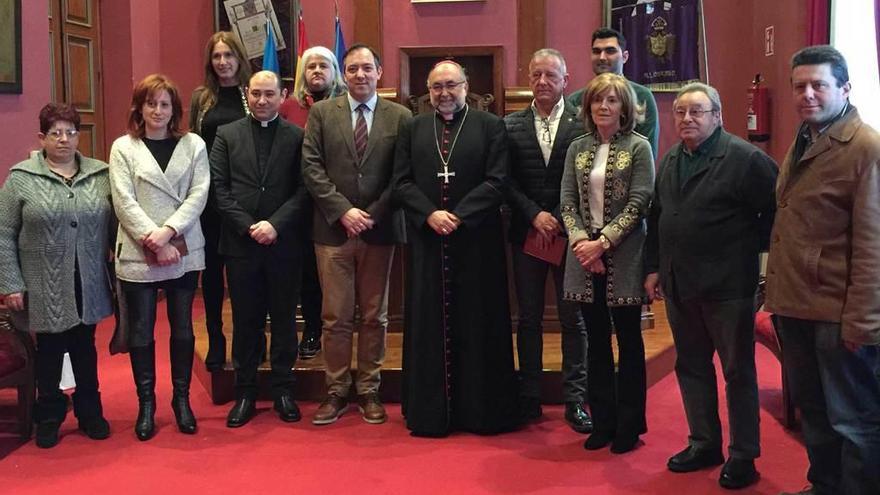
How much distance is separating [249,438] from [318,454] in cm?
39

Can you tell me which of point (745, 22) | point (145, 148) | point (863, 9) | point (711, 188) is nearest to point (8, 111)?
point (145, 148)

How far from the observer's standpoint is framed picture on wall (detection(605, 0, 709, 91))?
7.04m

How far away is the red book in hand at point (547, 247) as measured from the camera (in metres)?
3.74

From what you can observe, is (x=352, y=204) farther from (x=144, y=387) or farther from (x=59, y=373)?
(x=59, y=373)

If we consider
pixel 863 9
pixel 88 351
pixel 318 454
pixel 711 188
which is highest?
pixel 863 9

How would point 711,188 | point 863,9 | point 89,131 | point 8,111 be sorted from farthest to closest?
point 89,131 < point 863,9 < point 8,111 < point 711,188

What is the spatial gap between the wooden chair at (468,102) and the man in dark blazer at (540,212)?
325 centimetres

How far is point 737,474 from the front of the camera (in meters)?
3.26

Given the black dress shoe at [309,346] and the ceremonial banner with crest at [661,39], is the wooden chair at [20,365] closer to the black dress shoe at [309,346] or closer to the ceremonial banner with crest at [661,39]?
the black dress shoe at [309,346]

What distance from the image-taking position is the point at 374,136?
3.98 metres

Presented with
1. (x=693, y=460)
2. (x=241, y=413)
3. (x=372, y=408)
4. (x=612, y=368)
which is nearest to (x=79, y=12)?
(x=241, y=413)

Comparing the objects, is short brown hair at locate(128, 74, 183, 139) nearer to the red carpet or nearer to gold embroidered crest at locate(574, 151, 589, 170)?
the red carpet

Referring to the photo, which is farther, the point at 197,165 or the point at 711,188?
the point at 197,165

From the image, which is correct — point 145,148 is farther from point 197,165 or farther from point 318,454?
point 318,454
